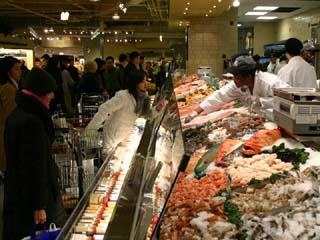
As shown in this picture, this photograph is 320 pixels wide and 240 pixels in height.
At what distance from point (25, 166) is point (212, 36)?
15.9 meters

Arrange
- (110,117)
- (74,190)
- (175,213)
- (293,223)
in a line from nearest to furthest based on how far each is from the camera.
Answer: (293,223) < (175,213) < (74,190) < (110,117)

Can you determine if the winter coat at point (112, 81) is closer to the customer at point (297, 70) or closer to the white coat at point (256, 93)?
the customer at point (297, 70)

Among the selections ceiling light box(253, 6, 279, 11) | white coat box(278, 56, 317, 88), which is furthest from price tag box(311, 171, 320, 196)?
ceiling light box(253, 6, 279, 11)

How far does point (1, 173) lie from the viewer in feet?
17.4

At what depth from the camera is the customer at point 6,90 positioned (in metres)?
5.71

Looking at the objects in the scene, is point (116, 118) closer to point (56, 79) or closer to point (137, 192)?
point (137, 192)

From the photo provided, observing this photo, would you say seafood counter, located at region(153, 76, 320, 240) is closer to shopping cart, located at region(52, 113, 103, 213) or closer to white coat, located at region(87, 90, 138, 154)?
shopping cart, located at region(52, 113, 103, 213)

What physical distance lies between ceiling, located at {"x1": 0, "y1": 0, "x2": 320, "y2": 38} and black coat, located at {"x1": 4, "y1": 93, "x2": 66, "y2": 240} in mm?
10817

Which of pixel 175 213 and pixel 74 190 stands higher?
pixel 175 213

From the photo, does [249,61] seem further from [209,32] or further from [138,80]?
[209,32]

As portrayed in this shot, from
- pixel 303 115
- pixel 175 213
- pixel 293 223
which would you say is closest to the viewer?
pixel 293 223

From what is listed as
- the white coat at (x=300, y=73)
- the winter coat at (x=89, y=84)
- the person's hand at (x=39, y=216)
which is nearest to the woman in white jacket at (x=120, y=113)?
the person's hand at (x=39, y=216)

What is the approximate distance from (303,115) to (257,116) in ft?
5.40

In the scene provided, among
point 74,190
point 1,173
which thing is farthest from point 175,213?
point 1,173
